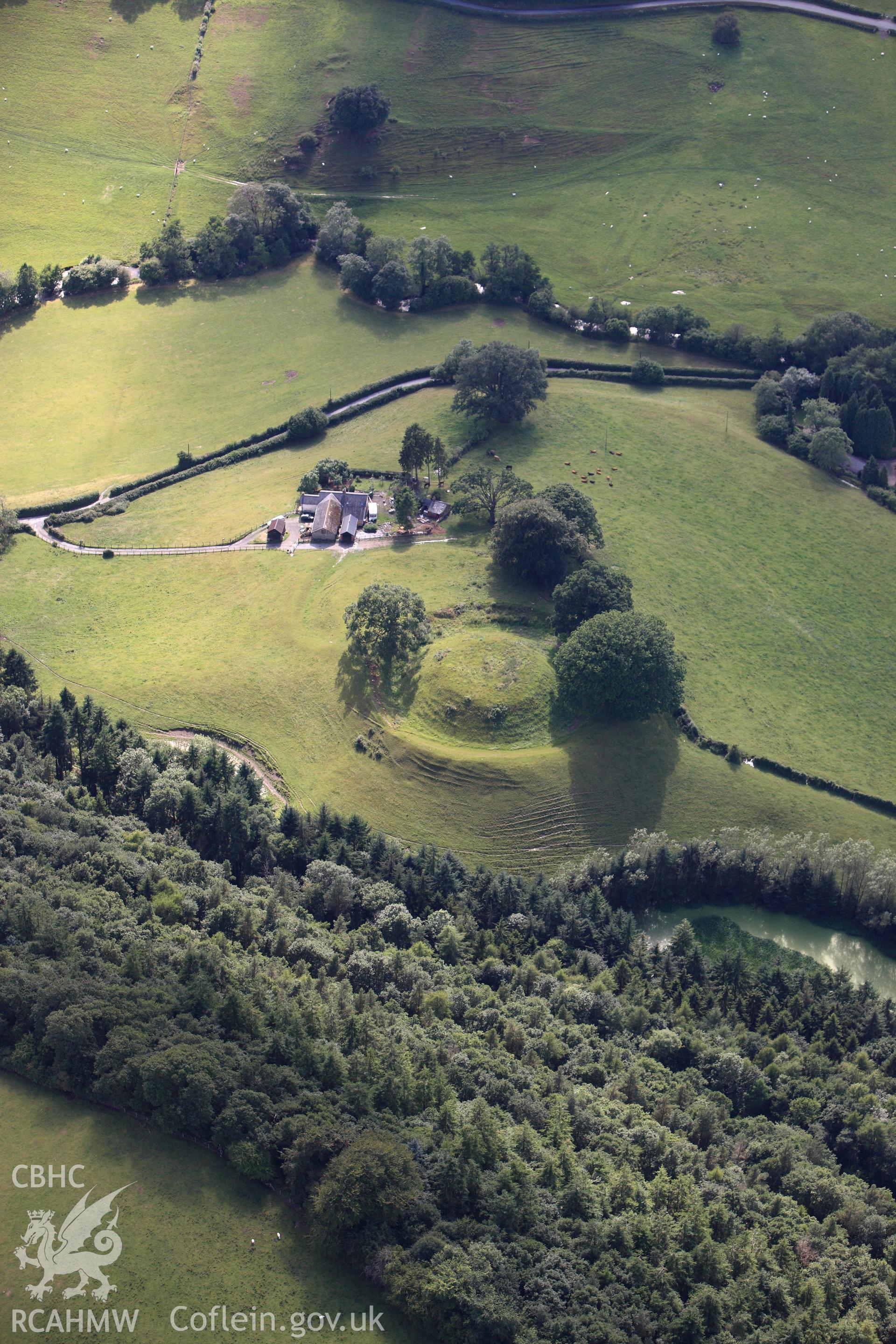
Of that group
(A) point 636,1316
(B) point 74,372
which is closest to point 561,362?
(B) point 74,372

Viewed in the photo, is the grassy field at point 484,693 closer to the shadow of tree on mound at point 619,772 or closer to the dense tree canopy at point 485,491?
the shadow of tree on mound at point 619,772

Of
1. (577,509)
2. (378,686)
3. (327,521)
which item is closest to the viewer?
(378,686)

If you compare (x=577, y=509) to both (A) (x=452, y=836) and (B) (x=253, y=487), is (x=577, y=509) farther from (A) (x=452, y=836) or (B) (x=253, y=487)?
(A) (x=452, y=836)

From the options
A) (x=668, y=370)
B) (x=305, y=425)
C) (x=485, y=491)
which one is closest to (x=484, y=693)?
(x=485, y=491)

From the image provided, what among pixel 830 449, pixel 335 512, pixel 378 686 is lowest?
pixel 378 686

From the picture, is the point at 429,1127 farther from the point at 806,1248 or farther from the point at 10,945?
the point at 10,945

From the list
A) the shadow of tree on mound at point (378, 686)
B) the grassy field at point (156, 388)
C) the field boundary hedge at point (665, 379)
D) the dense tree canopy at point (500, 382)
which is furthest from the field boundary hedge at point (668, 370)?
the shadow of tree on mound at point (378, 686)

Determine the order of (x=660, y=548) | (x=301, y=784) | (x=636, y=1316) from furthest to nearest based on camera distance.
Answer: (x=660, y=548) → (x=301, y=784) → (x=636, y=1316)
